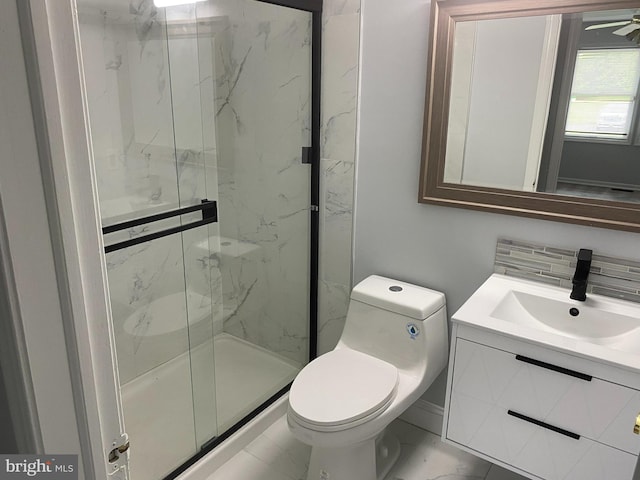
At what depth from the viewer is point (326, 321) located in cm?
251

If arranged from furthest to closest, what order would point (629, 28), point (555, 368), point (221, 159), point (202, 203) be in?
1. point (221, 159)
2. point (202, 203)
3. point (629, 28)
4. point (555, 368)

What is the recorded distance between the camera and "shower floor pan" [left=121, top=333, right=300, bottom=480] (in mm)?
2010

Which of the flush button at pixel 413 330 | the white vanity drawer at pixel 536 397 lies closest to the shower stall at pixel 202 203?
the flush button at pixel 413 330

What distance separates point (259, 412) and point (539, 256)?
1.43m

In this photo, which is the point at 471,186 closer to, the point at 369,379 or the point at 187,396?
the point at 369,379

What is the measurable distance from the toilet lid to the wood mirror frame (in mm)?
715

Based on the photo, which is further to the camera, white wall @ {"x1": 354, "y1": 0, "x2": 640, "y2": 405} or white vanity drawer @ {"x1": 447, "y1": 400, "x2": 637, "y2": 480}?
white wall @ {"x1": 354, "y1": 0, "x2": 640, "y2": 405}

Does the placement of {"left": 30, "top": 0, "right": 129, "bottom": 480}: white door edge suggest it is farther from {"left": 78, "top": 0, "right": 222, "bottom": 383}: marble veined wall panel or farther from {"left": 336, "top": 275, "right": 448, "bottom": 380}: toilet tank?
{"left": 336, "top": 275, "right": 448, "bottom": 380}: toilet tank

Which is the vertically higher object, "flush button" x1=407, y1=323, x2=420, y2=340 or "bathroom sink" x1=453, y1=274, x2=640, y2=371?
"bathroom sink" x1=453, y1=274, x2=640, y2=371

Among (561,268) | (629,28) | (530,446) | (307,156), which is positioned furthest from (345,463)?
(629,28)

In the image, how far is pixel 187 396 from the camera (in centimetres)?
219

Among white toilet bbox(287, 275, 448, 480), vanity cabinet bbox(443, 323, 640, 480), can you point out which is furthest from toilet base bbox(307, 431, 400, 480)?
vanity cabinet bbox(443, 323, 640, 480)

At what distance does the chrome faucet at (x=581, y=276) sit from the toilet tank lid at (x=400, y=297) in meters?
0.52

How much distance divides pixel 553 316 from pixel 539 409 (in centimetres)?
37
